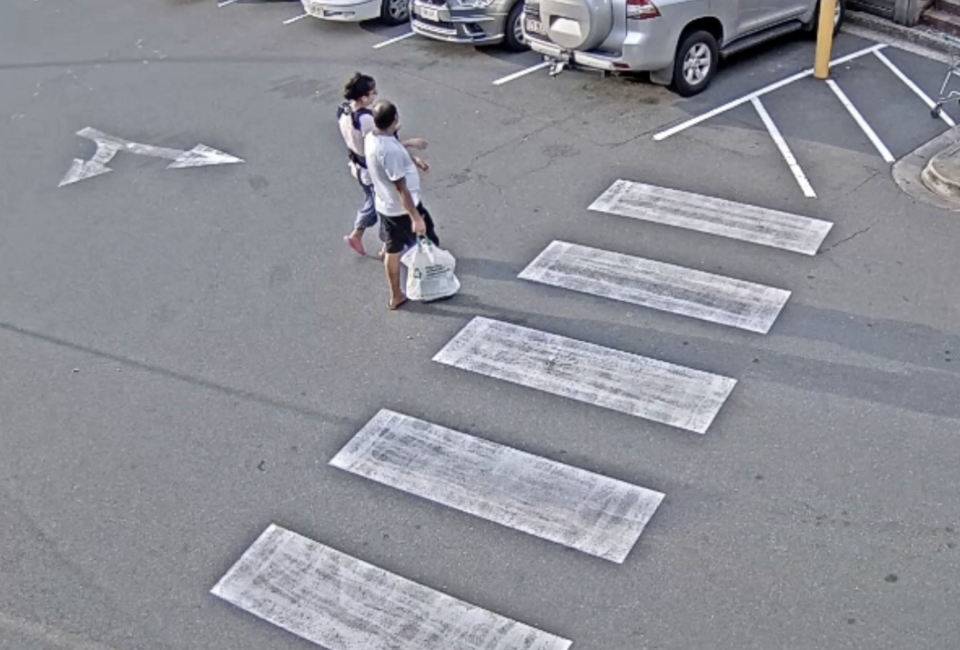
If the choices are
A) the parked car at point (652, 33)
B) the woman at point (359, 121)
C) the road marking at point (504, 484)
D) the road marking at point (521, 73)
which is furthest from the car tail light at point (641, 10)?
the road marking at point (504, 484)

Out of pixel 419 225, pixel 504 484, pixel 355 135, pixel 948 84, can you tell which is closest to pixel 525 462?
pixel 504 484

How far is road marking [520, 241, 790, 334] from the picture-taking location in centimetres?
761

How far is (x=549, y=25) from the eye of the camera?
35.9 feet

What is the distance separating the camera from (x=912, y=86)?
11.0 m

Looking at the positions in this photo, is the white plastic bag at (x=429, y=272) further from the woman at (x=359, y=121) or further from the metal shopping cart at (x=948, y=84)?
the metal shopping cart at (x=948, y=84)

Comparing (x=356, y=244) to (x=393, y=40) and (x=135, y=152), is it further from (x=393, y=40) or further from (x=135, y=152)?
(x=393, y=40)

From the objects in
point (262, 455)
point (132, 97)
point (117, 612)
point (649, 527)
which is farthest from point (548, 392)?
point (132, 97)

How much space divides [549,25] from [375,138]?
170 inches

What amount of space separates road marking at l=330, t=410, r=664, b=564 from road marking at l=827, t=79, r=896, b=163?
526cm

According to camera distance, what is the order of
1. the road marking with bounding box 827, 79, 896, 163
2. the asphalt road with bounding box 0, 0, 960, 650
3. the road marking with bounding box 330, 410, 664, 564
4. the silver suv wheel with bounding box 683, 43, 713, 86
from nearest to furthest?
the asphalt road with bounding box 0, 0, 960, 650
the road marking with bounding box 330, 410, 664, 564
the road marking with bounding box 827, 79, 896, 163
the silver suv wheel with bounding box 683, 43, 713, 86

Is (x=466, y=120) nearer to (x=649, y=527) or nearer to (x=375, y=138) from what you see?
(x=375, y=138)

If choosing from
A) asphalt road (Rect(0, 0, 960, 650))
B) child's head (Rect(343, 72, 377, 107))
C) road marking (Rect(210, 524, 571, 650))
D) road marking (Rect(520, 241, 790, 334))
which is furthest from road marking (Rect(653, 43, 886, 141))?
road marking (Rect(210, 524, 571, 650))

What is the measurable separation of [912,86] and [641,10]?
3.08m

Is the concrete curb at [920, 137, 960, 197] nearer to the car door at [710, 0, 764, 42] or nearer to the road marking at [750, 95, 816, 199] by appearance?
the road marking at [750, 95, 816, 199]
